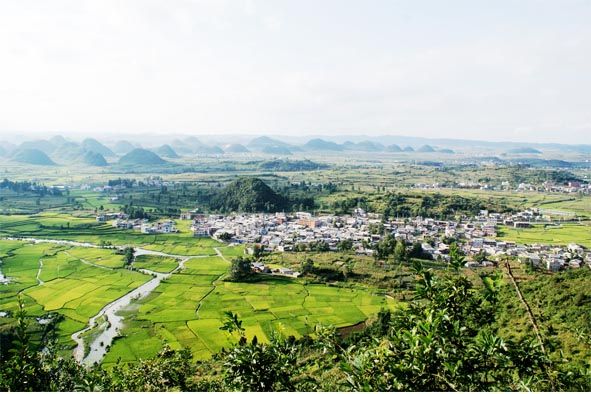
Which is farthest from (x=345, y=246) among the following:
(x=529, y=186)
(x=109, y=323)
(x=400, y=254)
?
(x=529, y=186)

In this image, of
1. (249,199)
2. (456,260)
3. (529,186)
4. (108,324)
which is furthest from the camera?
(529,186)

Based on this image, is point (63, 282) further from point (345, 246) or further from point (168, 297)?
point (345, 246)

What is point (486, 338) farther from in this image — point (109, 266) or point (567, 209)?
point (567, 209)

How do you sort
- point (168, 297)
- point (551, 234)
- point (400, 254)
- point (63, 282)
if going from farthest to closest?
point (551, 234) < point (400, 254) < point (63, 282) < point (168, 297)

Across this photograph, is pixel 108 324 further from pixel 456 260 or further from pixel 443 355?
pixel 443 355

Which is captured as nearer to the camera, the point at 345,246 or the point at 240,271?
the point at 240,271

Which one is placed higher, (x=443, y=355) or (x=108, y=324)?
(x=443, y=355)

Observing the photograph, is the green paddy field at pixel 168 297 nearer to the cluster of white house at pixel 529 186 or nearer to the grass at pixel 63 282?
the grass at pixel 63 282

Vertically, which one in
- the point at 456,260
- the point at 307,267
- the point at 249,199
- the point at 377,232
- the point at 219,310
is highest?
the point at 456,260

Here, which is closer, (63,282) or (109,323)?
(109,323)

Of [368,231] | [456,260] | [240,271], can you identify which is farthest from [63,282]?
[456,260]
